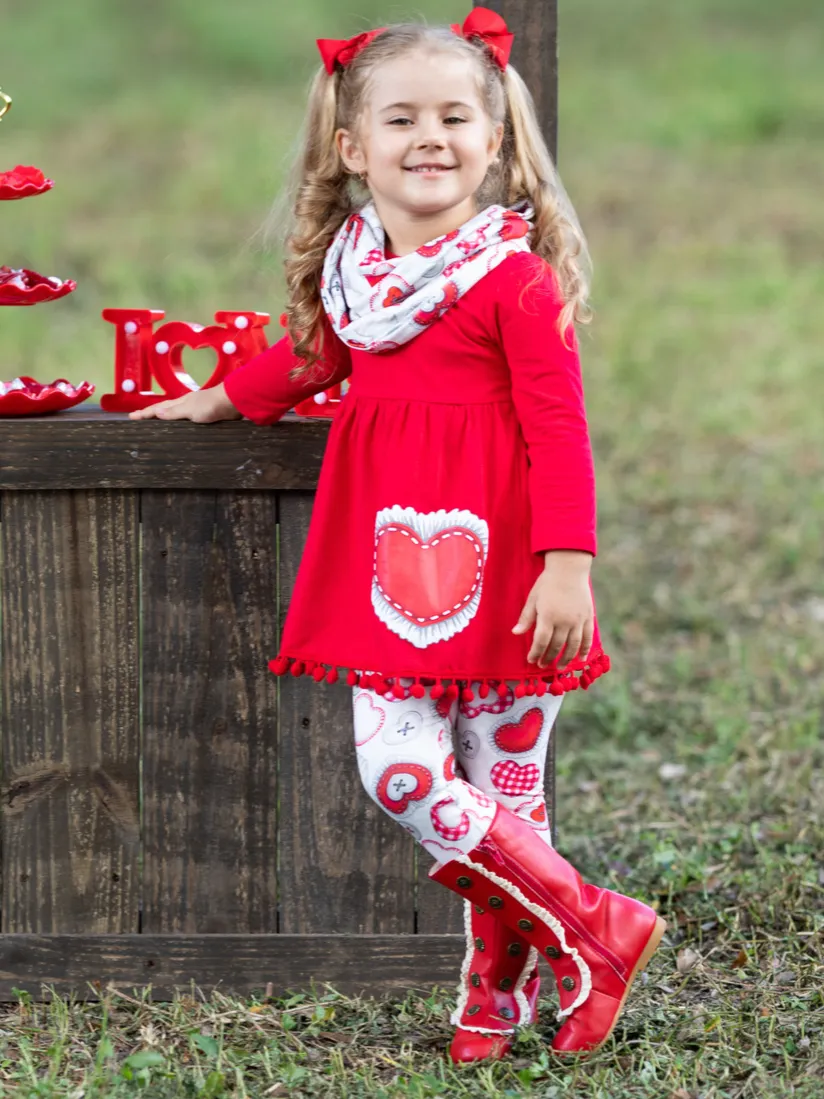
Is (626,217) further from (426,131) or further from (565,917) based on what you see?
(565,917)

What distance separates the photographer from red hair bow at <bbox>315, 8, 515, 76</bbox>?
93.7 inches

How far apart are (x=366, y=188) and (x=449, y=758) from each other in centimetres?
93

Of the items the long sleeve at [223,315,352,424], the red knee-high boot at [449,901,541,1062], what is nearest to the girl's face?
the long sleeve at [223,315,352,424]

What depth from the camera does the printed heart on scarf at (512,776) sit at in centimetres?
246

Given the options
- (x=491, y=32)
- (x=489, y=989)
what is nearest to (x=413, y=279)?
(x=491, y=32)

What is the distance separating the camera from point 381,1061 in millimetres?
2539

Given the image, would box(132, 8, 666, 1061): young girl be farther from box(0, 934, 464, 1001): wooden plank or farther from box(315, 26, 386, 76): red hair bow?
box(0, 934, 464, 1001): wooden plank

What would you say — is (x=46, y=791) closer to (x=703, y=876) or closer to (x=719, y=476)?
(x=703, y=876)

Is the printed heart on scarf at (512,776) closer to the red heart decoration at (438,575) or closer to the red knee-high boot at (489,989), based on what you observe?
the red knee-high boot at (489,989)

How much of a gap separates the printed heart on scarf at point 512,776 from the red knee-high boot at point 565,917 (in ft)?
0.21

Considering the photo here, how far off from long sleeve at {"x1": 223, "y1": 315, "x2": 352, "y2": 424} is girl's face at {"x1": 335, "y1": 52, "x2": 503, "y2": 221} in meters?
0.30

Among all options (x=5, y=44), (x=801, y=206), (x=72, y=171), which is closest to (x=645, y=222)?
(x=801, y=206)

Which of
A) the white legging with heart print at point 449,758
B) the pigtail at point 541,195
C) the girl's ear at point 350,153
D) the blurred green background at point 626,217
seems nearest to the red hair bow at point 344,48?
the girl's ear at point 350,153

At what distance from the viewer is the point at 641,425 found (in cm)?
723
